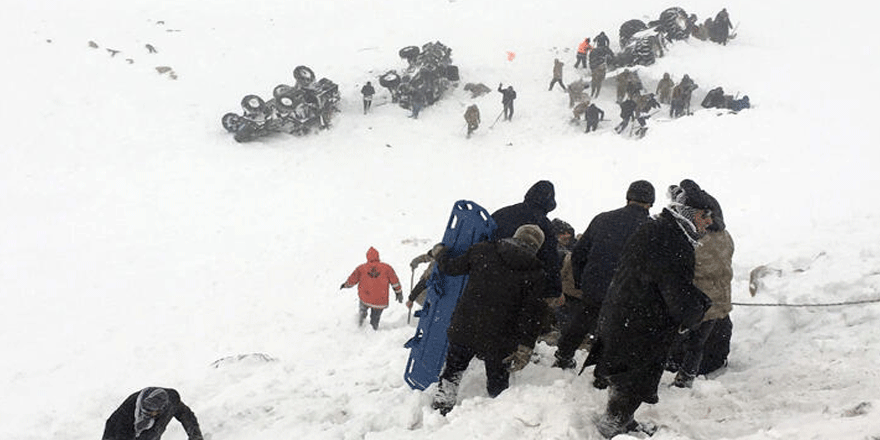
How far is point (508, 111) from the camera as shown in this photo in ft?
64.6

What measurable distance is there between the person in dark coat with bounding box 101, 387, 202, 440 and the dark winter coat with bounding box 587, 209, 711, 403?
12.7ft

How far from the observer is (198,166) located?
49.9 ft

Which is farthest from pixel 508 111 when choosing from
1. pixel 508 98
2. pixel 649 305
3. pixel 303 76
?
pixel 649 305

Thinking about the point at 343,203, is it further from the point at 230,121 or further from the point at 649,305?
the point at 649,305

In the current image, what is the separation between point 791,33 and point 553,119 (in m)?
14.6

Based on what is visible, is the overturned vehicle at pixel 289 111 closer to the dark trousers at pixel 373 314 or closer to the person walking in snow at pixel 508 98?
the person walking in snow at pixel 508 98

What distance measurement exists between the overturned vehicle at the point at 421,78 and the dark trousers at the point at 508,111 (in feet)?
10.2

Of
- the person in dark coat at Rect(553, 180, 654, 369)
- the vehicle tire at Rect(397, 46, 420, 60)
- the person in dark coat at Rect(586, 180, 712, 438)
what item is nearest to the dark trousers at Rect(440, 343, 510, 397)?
the person in dark coat at Rect(553, 180, 654, 369)

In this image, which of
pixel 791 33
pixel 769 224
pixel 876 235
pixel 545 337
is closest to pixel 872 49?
pixel 791 33

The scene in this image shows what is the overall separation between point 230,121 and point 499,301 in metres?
15.7

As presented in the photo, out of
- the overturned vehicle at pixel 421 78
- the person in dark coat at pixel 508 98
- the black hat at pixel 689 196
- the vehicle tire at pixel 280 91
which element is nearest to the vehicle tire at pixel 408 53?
the overturned vehicle at pixel 421 78

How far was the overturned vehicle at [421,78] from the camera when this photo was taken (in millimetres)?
19953

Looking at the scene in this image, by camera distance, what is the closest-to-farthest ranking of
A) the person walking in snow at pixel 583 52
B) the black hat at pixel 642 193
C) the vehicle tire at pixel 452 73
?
the black hat at pixel 642 193
the vehicle tire at pixel 452 73
the person walking in snow at pixel 583 52

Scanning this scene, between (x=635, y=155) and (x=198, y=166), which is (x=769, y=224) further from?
(x=198, y=166)
